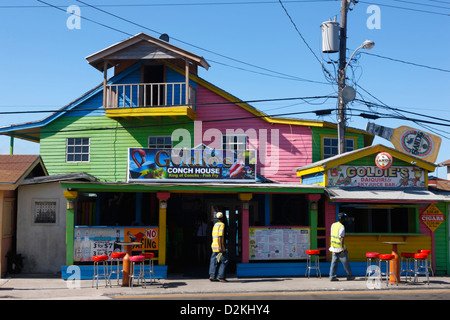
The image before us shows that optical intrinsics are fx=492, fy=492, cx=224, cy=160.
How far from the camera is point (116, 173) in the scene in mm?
21828

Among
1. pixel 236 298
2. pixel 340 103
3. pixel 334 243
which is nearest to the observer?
pixel 236 298

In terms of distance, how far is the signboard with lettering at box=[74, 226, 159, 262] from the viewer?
49.8ft

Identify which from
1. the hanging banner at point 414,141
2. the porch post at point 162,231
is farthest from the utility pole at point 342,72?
the porch post at point 162,231

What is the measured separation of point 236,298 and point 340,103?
35.5 feet

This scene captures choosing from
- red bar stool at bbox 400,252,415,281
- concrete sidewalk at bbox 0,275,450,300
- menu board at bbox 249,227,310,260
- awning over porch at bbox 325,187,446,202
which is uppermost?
awning over porch at bbox 325,187,446,202

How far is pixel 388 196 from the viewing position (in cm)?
1609

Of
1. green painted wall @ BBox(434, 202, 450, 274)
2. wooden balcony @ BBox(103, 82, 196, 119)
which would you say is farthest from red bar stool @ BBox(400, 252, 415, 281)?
Answer: wooden balcony @ BBox(103, 82, 196, 119)

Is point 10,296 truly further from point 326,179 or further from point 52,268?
point 326,179

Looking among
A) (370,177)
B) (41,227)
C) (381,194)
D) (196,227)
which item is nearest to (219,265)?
(196,227)

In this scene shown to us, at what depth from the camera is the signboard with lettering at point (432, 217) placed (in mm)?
16625

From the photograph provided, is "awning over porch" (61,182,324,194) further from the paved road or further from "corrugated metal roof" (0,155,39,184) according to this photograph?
the paved road

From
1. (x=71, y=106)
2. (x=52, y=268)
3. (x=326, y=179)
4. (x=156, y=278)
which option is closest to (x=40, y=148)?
(x=71, y=106)

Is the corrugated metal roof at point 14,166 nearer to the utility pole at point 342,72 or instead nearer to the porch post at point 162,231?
the porch post at point 162,231

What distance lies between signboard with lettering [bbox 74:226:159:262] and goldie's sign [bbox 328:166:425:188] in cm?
645
